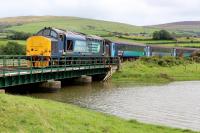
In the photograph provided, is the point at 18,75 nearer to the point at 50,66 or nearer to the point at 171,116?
the point at 50,66

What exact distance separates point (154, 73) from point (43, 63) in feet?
84.1

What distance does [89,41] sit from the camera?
215 ft

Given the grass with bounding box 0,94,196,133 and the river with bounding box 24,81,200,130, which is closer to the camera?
the grass with bounding box 0,94,196,133

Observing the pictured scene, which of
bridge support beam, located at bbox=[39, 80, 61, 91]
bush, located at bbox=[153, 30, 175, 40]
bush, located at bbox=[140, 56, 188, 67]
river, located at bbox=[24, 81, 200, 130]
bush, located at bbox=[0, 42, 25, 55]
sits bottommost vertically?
river, located at bbox=[24, 81, 200, 130]

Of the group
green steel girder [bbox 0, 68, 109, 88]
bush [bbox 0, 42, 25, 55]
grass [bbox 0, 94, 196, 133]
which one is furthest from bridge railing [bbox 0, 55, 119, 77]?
bush [bbox 0, 42, 25, 55]

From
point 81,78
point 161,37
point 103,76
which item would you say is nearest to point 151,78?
point 103,76

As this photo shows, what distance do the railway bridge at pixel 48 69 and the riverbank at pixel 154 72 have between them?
2483 mm

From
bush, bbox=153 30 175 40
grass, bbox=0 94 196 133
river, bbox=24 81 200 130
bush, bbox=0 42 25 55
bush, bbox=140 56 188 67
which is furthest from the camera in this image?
bush, bbox=153 30 175 40

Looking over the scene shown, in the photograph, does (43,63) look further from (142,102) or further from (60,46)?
(142,102)

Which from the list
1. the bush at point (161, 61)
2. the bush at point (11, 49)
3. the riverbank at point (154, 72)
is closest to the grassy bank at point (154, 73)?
the riverbank at point (154, 72)

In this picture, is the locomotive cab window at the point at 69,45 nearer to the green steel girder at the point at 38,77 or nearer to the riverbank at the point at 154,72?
the green steel girder at the point at 38,77

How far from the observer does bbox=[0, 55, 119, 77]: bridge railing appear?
130ft

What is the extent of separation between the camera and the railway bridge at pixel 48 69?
38.3m

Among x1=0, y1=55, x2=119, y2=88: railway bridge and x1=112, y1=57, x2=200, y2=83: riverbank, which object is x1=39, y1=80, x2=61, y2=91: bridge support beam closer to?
x1=0, y1=55, x2=119, y2=88: railway bridge
